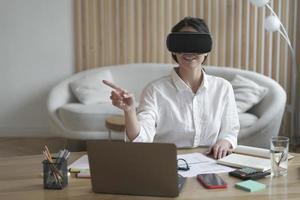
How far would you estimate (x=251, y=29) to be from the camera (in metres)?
4.89

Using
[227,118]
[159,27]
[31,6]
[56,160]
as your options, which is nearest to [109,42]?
[159,27]

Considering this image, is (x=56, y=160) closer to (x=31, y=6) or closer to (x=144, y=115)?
(x=144, y=115)

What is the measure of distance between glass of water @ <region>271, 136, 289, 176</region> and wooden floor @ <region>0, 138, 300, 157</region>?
2915 millimetres

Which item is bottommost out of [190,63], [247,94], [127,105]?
[247,94]

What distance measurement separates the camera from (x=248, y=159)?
194cm

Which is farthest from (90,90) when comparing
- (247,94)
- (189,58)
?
(189,58)

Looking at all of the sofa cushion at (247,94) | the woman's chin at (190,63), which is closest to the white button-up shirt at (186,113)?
the woman's chin at (190,63)

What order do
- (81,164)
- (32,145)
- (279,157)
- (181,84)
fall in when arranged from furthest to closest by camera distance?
1. (32,145)
2. (181,84)
3. (81,164)
4. (279,157)

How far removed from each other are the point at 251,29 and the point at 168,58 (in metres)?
0.86

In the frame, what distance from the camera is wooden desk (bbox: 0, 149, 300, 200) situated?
5.16ft

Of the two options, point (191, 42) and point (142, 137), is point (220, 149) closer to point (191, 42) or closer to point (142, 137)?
point (142, 137)

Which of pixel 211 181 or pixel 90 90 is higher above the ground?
pixel 211 181

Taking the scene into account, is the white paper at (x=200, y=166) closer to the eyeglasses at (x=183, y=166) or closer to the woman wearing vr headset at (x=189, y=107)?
the eyeglasses at (x=183, y=166)

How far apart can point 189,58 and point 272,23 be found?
2.57 meters
